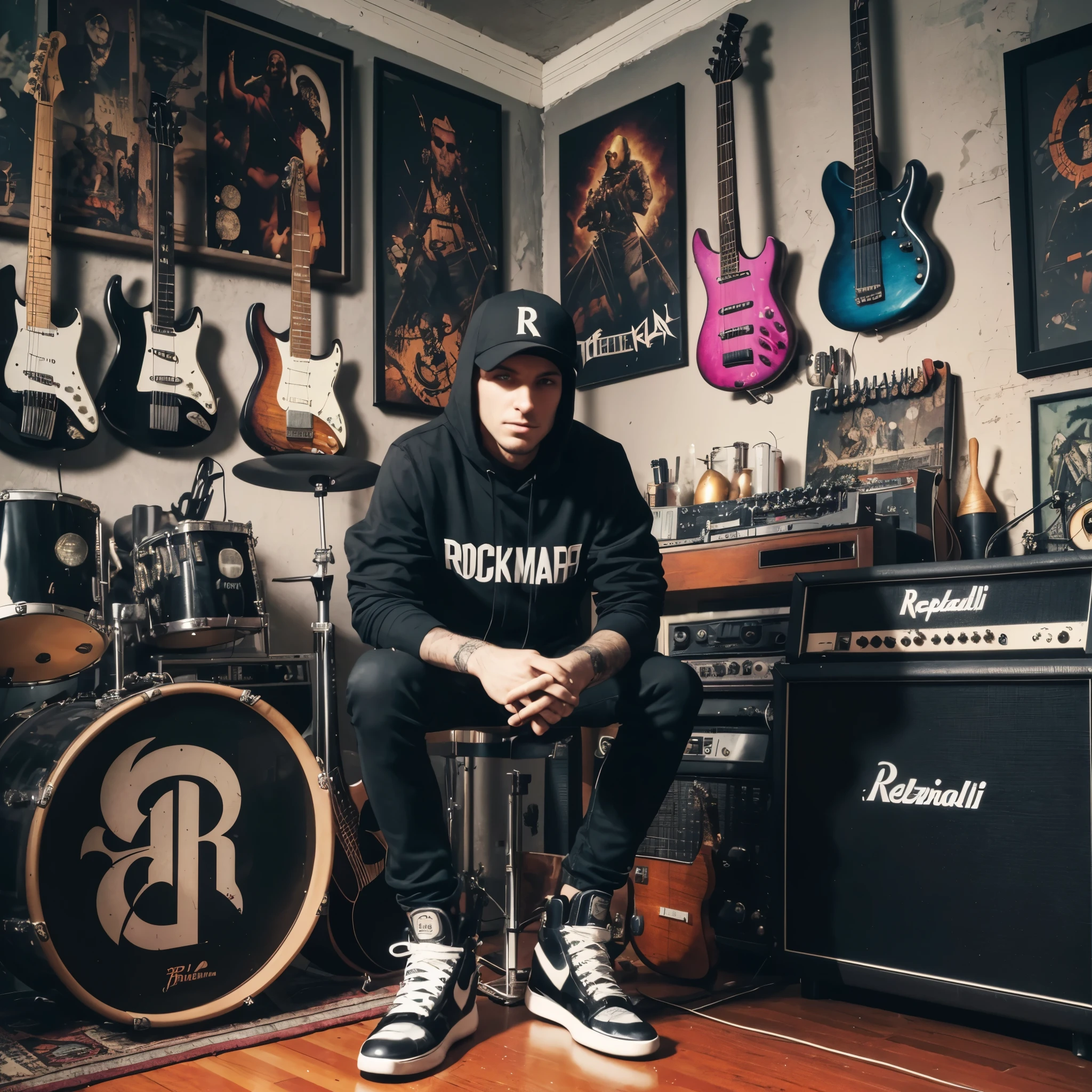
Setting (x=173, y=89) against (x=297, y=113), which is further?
(x=297, y=113)

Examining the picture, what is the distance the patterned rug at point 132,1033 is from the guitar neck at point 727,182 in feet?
6.92

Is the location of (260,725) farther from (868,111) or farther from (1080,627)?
(868,111)

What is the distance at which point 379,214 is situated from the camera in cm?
326

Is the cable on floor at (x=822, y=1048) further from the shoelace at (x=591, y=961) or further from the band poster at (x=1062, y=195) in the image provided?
the band poster at (x=1062, y=195)

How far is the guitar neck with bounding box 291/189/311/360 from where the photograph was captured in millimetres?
2938

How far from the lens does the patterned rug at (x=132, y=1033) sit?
156 cm

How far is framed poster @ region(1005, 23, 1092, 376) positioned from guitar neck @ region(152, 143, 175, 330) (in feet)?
6.87

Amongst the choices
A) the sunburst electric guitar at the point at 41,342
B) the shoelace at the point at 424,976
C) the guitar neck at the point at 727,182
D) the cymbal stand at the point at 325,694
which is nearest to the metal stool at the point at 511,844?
the shoelace at the point at 424,976

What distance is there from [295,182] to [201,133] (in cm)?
28

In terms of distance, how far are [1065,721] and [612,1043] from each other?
861 millimetres

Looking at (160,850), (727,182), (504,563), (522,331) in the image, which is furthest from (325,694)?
(727,182)

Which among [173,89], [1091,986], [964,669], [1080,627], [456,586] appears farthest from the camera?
[173,89]

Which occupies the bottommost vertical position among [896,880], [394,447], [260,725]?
[896,880]

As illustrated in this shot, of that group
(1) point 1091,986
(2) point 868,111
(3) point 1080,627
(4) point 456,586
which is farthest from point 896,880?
(2) point 868,111
